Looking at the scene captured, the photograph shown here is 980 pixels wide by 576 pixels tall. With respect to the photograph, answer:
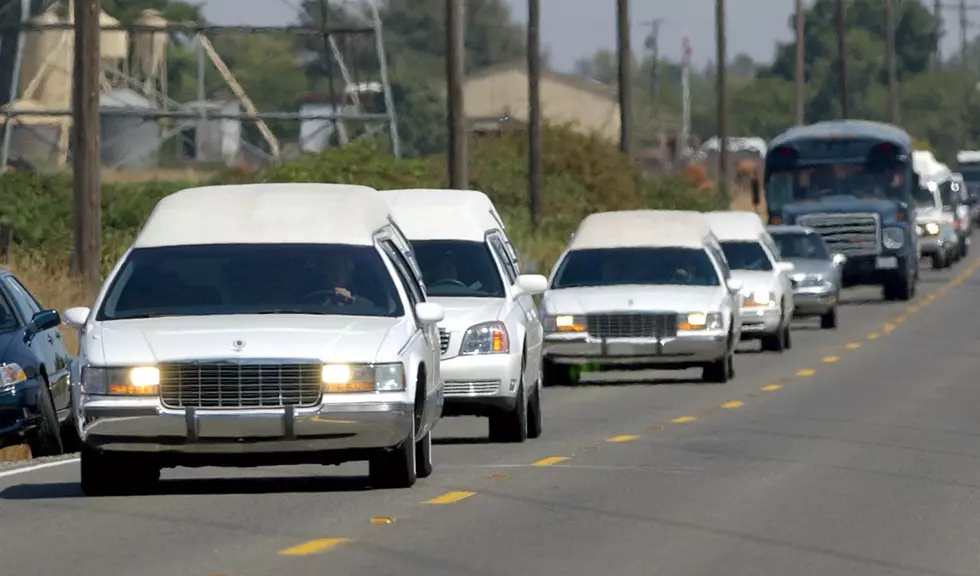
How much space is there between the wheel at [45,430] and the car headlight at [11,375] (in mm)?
294

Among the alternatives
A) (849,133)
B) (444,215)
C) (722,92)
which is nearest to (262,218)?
(444,215)

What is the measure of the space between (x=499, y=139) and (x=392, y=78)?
70257mm

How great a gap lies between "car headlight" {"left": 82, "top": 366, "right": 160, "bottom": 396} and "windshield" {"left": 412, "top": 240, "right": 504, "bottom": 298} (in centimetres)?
602

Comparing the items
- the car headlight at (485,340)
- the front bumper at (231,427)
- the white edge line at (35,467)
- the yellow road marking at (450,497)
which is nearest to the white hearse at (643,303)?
the car headlight at (485,340)

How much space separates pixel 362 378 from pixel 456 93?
2598 cm

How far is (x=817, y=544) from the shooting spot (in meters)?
12.3

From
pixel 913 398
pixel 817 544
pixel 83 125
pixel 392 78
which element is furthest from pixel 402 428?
pixel 392 78

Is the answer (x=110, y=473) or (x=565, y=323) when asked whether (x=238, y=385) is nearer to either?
(x=110, y=473)

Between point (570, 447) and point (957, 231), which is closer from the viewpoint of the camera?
point (570, 447)

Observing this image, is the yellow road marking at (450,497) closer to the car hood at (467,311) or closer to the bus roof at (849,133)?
the car hood at (467,311)

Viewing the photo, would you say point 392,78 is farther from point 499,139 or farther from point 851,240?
point 851,240

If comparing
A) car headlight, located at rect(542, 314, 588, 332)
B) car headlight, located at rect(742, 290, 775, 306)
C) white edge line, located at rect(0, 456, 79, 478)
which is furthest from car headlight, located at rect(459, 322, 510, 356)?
car headlight, located at rect(742, 290, 775, 306)

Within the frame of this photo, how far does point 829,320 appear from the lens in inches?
1524

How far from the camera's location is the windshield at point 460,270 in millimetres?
19938
